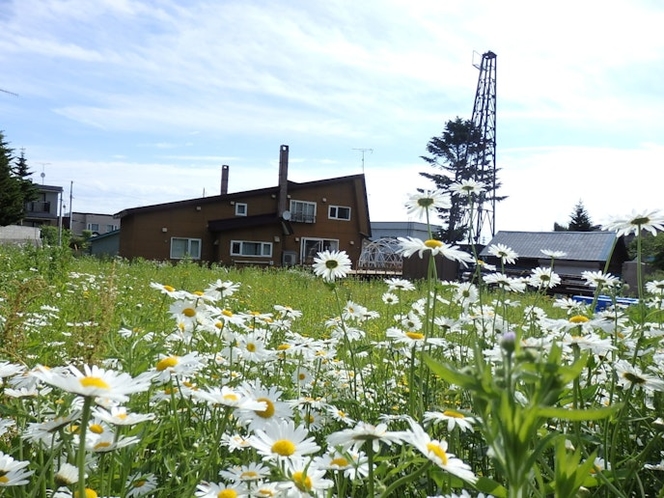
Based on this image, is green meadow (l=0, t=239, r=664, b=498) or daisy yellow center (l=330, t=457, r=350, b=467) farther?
daisy yellow center (l=330, t=457, r=350, b=467)

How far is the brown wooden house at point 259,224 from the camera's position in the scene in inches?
1013

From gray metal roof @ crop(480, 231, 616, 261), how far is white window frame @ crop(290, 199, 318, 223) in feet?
29.1

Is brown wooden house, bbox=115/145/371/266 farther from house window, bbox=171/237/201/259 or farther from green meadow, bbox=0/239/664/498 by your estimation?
green meadow, bbox=0/239/664/498

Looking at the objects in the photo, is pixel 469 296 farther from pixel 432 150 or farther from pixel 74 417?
pixel 432 150

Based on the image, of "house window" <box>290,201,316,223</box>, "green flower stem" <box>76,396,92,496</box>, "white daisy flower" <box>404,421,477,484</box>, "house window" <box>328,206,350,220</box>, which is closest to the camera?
"green flower stem" <box>76,396,92,496</box>

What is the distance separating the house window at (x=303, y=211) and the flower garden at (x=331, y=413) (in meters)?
26.0

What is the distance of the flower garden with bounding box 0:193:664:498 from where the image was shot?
2.07 feet

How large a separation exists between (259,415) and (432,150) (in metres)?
37.0

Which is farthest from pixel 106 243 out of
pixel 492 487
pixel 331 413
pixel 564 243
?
pixel 492 487

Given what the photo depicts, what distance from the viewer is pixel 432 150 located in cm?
3697

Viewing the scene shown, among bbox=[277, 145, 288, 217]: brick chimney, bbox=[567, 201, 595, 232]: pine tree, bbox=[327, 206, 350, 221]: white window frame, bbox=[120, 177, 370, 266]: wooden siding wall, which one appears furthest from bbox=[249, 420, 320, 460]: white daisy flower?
bbox=[567, 201, 595, 232]: pine tree

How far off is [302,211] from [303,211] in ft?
0.17

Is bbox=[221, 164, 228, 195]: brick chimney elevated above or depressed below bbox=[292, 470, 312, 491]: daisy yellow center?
above

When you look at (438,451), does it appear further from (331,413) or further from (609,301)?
(609,301)
